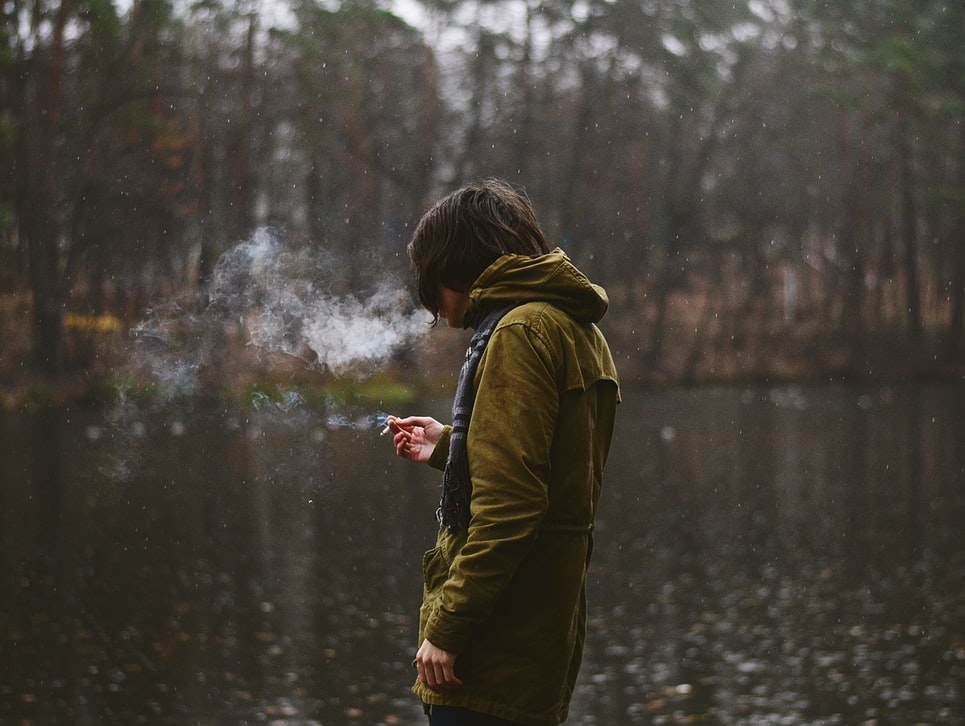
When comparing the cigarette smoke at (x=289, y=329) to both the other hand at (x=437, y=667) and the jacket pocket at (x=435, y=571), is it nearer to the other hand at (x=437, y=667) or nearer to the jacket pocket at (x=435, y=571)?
the jacket pocket at (x=435, y=571)

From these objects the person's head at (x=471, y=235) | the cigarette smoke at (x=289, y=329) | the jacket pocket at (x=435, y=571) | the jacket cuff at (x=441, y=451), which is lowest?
the jacket pocket at (x=435, y=571)

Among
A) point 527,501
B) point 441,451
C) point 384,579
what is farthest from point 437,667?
point 384,579

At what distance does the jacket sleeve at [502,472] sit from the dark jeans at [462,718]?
141 mm

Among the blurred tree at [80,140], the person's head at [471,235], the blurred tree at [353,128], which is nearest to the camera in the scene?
the person's head at [471,235]

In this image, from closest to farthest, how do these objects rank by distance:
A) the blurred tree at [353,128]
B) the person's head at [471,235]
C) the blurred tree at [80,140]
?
the person's head at [471,235] < the blurred tree at [80,140] < the blurred tree at [353,128]

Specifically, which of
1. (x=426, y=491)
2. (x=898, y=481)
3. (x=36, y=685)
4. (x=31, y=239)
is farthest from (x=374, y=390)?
(x=36, y=685)

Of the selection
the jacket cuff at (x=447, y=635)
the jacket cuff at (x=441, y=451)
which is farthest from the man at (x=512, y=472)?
the jacket cuff at (x=441, y=451)

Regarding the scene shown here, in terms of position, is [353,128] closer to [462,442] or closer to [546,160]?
[546,160]

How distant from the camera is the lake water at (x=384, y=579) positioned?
5.31m

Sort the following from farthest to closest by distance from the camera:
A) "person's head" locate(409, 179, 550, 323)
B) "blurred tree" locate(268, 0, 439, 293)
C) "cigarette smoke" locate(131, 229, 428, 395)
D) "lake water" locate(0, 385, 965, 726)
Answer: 1. "blurred tree" locate(268, 0, 439, 293)
2. "lake water" locate(0, 385, 965, 726)
3. "cigarette smoke" locate(131, 229, 428, 395)
4. "person's head" locate(409, 179, 550, 323)

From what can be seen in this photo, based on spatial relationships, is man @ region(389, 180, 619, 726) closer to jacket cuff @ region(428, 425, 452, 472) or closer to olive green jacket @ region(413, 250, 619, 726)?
olive green jacket @ region(413, 250, 619, 726)

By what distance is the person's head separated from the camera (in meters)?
2.15

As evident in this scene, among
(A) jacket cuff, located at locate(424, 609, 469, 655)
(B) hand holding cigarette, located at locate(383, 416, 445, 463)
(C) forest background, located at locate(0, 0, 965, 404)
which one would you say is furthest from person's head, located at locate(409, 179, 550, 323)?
(C) forest background, located at locate(0, 0, 965, 404)

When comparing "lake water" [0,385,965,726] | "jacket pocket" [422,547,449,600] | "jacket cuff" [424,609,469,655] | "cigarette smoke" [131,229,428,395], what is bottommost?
"lake water" [0,385,965,726]
